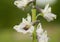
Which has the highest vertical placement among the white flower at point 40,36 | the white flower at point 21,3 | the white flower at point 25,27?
the white flower at point 21,3

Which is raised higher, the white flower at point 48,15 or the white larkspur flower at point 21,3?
the white larkspur flower at point 21,3

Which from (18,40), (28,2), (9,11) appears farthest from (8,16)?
(28,2)

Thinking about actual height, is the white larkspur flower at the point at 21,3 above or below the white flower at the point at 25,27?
above

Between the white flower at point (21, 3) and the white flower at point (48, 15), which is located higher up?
the white flower at point (21, 3)

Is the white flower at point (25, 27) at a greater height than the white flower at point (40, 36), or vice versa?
the white flower at point (25, 27)

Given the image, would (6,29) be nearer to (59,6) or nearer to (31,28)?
(59,6)

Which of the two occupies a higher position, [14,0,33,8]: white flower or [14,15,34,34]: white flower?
[14,0,33,8]: white flower

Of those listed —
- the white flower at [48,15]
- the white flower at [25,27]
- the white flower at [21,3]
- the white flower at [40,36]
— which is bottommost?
the white flower at [40,36]

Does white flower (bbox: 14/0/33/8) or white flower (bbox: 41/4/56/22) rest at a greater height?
white flower (bbox: 14/0/33/8)

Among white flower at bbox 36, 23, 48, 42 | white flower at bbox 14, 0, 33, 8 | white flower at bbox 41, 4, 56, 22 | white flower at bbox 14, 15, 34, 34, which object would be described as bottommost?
white flower at bbox 36, 23, 48, 42

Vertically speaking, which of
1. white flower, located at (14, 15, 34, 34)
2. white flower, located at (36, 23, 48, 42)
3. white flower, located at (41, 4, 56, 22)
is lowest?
white flower, located at (36, 23, 48, 42)

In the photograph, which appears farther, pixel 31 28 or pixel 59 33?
pixel 59 33
